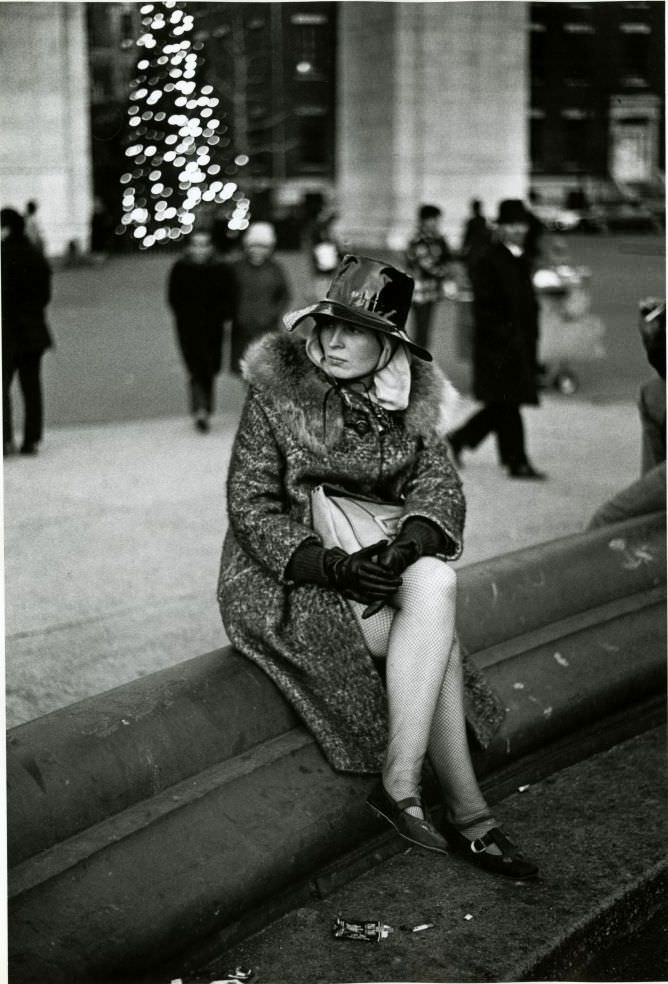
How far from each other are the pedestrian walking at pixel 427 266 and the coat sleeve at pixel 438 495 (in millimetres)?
9958

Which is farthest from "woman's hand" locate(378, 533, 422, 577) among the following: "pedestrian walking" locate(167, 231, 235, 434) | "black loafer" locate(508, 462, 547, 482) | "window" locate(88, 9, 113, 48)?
"window" locate(88, 9, 113, 48)

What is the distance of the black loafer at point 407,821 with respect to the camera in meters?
3.18

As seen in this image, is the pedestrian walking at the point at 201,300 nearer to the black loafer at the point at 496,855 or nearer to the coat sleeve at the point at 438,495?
the coat sleeve at the point at 438,495

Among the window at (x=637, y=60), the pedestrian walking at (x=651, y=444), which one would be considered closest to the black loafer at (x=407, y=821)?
the pedestrian walking at (x=651, y=444)

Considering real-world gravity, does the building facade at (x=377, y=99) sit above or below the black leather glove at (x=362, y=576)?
above

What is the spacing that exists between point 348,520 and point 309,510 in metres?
0.10

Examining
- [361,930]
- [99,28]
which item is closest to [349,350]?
[361,930]

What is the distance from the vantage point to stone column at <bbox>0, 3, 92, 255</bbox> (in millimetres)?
19656

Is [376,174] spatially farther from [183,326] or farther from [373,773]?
[373,773]

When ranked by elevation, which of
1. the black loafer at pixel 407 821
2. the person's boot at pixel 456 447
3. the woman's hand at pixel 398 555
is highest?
the woman's hand at pixel 398 555

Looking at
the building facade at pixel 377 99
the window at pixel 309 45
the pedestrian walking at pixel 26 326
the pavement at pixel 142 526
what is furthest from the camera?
the window at pixel 309 45

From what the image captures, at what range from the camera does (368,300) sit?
3432 millimetres

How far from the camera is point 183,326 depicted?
10297 mm

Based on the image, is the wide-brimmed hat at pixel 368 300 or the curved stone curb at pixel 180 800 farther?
the wide-brimmed hat at pixel 368 300
